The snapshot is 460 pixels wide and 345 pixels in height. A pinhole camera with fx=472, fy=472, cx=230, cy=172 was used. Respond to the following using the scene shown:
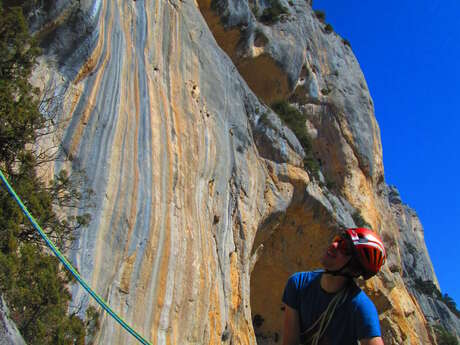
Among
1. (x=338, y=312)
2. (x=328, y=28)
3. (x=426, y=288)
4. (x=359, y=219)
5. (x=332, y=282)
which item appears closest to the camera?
(x=338, y=312)

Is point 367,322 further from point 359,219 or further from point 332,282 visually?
point 359,219

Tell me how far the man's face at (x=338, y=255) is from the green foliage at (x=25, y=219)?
276 cm

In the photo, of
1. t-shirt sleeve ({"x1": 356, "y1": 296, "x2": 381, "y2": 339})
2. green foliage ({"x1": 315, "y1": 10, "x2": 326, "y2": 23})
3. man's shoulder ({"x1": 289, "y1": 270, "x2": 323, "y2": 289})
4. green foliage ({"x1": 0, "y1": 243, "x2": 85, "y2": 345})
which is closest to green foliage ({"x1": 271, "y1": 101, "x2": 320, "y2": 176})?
green foliage ({"x1": 315, "y1": 10, "x2": 326, "y2": 23})

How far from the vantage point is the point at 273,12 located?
19.5 meters

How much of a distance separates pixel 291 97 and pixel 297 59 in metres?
1.51

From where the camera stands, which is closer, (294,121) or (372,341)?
(372,341)

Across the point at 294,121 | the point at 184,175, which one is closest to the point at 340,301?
the point at 184,175

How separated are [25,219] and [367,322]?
385 cm

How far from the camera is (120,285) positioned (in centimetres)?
649

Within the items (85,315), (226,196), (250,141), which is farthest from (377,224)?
(85,315)

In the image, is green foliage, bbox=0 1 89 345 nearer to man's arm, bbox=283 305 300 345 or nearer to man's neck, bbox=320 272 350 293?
man's arm, bbox=283 305 300 345

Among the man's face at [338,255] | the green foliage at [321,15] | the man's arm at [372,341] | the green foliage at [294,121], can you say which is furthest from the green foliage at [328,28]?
the man's arm at [372,341]

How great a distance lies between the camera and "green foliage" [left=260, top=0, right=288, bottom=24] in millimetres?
19328

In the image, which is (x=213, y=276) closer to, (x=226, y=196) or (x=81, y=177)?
(x=226, y=196)
